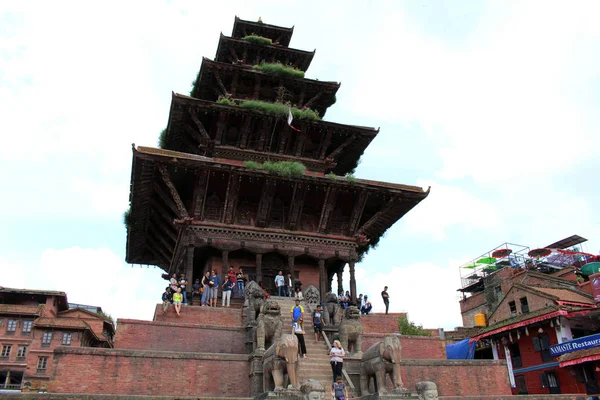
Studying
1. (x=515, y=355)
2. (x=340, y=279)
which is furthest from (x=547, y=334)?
(x=340, y=279)

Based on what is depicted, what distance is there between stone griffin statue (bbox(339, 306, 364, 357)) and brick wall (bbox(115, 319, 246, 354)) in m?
3.27

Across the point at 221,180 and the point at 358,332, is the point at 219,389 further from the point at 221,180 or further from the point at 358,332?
the point at 221,180

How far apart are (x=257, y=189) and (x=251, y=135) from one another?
3662 millimetres

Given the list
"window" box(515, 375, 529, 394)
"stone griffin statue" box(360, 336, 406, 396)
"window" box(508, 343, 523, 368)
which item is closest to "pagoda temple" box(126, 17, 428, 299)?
"stone griffin statue" box(360, 336, 406, 396)

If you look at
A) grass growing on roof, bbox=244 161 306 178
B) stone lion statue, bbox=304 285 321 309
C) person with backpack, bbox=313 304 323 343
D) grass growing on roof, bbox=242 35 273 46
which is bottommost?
person with backpack, bbox=313 304 323 343

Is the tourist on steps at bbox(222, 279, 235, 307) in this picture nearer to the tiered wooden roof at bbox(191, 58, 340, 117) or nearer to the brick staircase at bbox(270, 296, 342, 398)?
the brick staircase at bbox(270, 296, 342, 398)

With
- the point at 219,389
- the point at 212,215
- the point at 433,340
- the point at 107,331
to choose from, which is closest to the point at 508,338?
the point at 433,340

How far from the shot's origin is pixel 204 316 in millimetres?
15867

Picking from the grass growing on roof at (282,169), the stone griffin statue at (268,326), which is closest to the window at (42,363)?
the grass growing on roof at (282,169)

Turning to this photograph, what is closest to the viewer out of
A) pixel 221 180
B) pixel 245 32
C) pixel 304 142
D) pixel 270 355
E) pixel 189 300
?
pixel 270 355

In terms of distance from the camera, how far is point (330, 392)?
12.2 m

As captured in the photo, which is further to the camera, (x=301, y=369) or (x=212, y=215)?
(x=212, y=215)

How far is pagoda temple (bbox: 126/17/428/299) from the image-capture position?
794 inches

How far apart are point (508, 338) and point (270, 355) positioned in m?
25.7
